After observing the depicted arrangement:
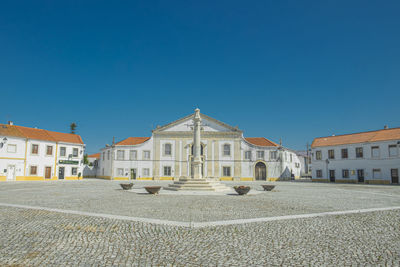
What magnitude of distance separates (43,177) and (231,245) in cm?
4003

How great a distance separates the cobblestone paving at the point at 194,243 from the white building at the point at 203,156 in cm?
3394

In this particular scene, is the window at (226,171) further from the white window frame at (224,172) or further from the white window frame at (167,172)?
the white window frame at (167,172)

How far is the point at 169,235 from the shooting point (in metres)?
6.72

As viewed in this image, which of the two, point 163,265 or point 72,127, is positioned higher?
point 72,127

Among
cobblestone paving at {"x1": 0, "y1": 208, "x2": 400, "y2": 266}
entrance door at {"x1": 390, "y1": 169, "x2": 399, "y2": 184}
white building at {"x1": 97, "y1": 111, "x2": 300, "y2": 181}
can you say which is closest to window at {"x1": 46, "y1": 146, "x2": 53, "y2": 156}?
white building at {"x1": 97, "y1": 111, "x2": 300, "y2": 181}

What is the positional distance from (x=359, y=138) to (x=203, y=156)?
2321 centimetres

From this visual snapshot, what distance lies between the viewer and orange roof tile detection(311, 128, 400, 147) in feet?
115

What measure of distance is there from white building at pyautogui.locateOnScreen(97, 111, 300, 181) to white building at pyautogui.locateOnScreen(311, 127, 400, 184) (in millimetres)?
5881

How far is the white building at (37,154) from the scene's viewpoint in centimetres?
3462

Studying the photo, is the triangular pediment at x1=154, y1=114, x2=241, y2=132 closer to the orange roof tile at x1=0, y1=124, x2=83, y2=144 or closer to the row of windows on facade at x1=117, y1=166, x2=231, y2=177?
the row of windows on facade at x1=117, y1=166, x2=231, y2=177

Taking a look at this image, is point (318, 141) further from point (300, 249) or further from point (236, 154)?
point (300, 249)

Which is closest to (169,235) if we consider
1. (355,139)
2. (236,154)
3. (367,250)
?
(367,250)

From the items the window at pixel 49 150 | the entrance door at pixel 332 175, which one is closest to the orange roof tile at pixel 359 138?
the entrance door at pixel 332 175

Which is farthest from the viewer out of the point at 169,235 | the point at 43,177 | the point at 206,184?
the point at 43,177
